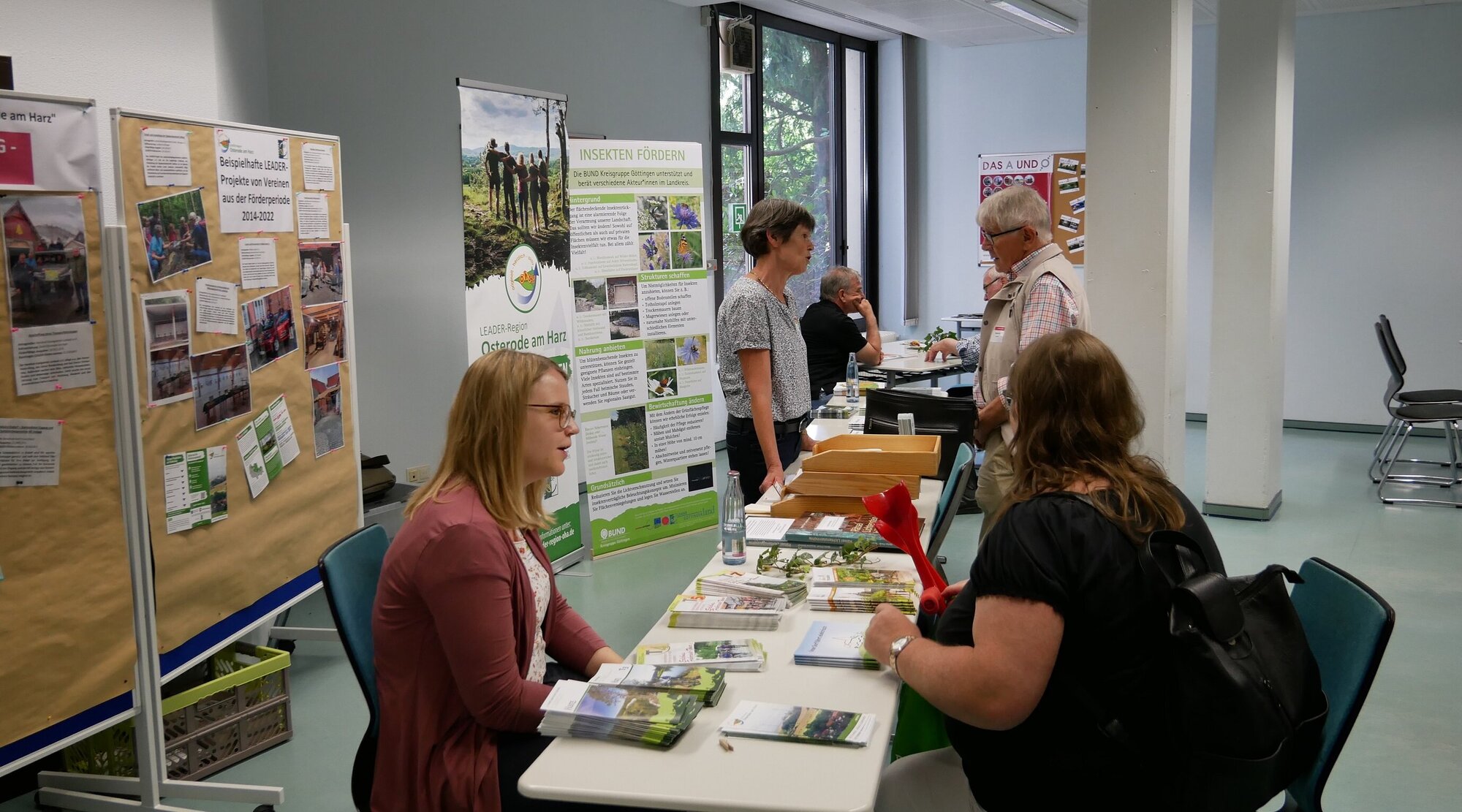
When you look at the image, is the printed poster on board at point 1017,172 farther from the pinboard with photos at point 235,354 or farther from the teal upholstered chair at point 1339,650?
the teal upholstered chair at point 1339,650

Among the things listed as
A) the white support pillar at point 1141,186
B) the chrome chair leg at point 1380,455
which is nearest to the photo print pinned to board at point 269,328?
the white support pillar at point 1141,186

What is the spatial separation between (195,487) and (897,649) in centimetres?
224

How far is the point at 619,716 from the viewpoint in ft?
6.33

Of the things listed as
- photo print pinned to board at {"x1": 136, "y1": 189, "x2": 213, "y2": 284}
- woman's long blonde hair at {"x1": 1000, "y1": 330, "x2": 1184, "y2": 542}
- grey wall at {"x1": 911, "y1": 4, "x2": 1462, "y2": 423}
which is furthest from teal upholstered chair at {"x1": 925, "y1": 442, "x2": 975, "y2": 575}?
grey wall at {"x1": 911, "y1": 4, "x2": 1462, "y2": 423}

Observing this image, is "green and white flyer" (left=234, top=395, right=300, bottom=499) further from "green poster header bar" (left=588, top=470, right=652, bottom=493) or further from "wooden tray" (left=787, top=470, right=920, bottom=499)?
"green poster header bar" (left=588, top=470, right=652, bottom=493)

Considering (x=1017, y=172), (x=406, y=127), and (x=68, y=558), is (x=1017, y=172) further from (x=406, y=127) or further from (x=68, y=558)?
(x=68, y=558)

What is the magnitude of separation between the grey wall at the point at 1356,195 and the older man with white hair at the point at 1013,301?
240 inches

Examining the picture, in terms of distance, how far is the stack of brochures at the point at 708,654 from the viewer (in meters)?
2.22

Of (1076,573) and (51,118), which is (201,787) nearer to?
(51,118)

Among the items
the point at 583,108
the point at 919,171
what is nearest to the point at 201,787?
the point at 583,108

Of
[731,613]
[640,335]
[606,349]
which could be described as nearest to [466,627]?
[731,613]

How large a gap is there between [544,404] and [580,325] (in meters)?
3.06

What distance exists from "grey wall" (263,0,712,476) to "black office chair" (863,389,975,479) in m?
2.45

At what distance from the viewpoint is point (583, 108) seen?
675 centimetres
